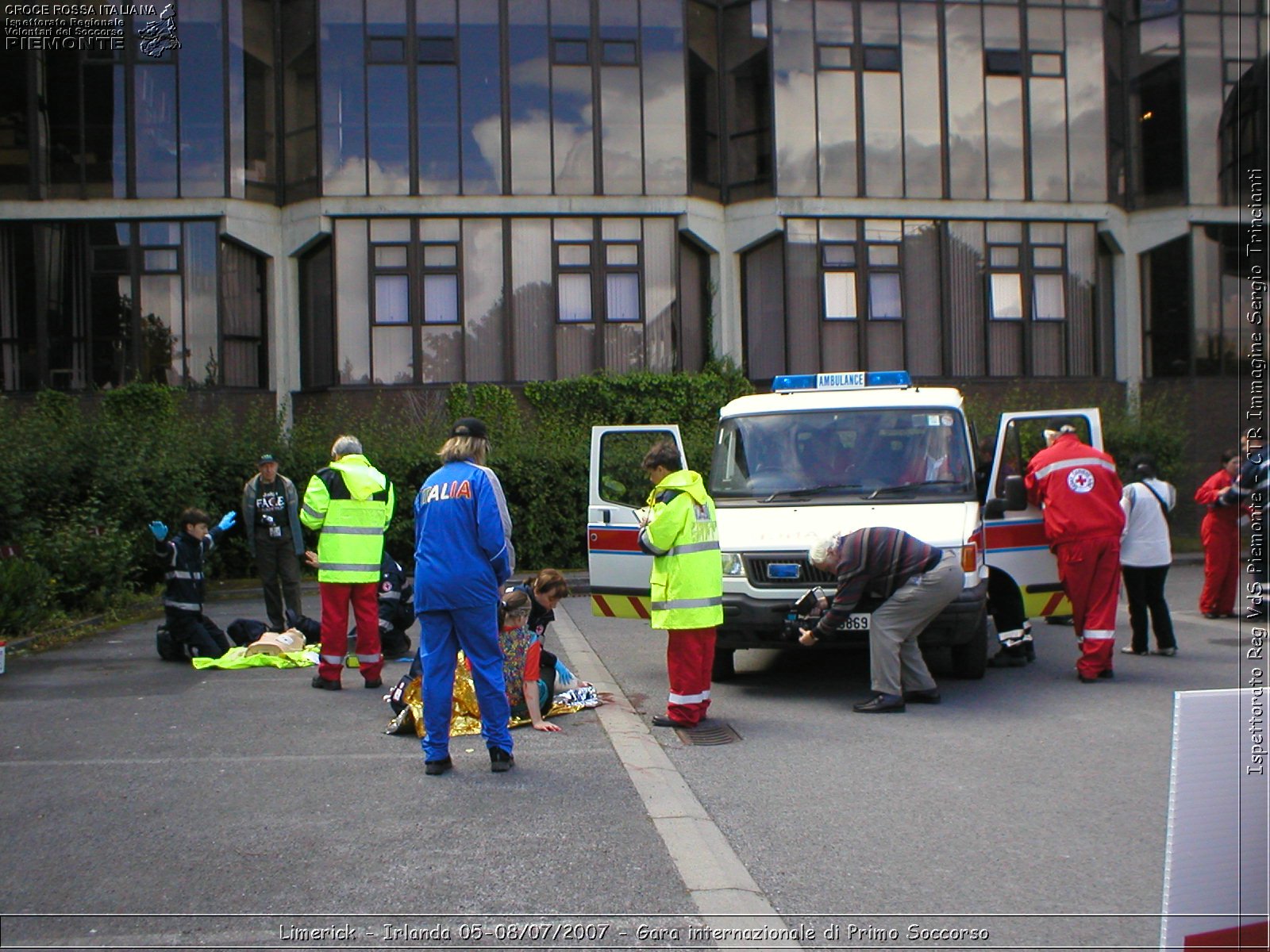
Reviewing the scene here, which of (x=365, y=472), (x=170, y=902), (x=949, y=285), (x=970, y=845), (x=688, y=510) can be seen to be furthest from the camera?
(x=949, y=285)

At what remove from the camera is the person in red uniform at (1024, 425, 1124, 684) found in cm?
1014

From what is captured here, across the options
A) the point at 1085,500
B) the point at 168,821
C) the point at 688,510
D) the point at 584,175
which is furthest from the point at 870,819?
the point at 584,175

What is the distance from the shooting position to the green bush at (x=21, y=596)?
12.7 m

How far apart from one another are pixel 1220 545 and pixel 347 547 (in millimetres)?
9672

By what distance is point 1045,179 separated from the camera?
2636 cm

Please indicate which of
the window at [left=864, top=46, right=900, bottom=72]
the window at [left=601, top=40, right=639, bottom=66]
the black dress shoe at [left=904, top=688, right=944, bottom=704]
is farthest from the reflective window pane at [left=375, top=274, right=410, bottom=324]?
the black dress shoe at [left=904, top=688, right=944, bottom=704]

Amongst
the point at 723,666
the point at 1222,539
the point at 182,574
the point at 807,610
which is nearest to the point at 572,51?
the point at 1222,539

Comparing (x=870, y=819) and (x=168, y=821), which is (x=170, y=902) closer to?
(x=168, y=821)

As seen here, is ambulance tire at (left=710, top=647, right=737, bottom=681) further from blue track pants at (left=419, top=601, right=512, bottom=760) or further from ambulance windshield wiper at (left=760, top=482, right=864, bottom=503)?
blue track pants at (left=419, top=601, right=512, bottom=760)

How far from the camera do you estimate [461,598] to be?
7.05 metres

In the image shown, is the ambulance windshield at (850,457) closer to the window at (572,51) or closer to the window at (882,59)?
the window at (572,51)

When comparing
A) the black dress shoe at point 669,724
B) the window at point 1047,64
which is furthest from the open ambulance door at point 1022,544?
the window at point 1047,64

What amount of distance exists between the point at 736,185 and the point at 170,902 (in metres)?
22.7

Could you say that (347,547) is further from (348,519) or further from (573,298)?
(573,298)
